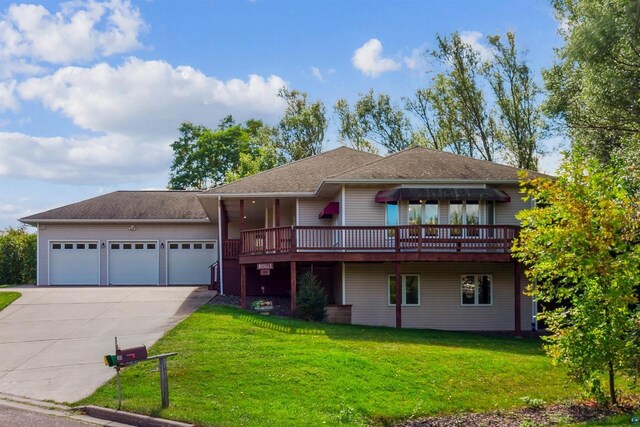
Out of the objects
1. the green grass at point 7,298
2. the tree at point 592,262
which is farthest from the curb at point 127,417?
the green grass at point 7,298

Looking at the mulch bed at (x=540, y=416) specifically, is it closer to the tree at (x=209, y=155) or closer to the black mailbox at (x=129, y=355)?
the black mailbox at (x=129, y=355)

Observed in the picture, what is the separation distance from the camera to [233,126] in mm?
60469

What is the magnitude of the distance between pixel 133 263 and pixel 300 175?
10673 millimetres

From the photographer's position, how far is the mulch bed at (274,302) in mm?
23391

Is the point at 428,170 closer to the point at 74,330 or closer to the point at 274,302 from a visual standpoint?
the point at 274,302

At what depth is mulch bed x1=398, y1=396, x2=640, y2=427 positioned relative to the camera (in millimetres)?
12586

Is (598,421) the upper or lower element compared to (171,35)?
lower

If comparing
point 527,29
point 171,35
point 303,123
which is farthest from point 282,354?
point 303,123

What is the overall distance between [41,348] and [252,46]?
11.9 m

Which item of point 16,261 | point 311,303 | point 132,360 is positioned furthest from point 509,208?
point 16,261

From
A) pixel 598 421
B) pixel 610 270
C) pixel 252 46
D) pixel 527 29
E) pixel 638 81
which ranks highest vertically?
pixel 527 29

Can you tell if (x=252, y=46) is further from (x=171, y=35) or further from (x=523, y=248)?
(x=523, y=248)

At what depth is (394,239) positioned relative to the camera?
→ 2359 cm

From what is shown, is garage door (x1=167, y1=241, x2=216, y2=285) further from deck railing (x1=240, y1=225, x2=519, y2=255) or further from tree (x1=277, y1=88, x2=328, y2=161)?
tree (x1=277, y1=88, x2=328, y2=161)
